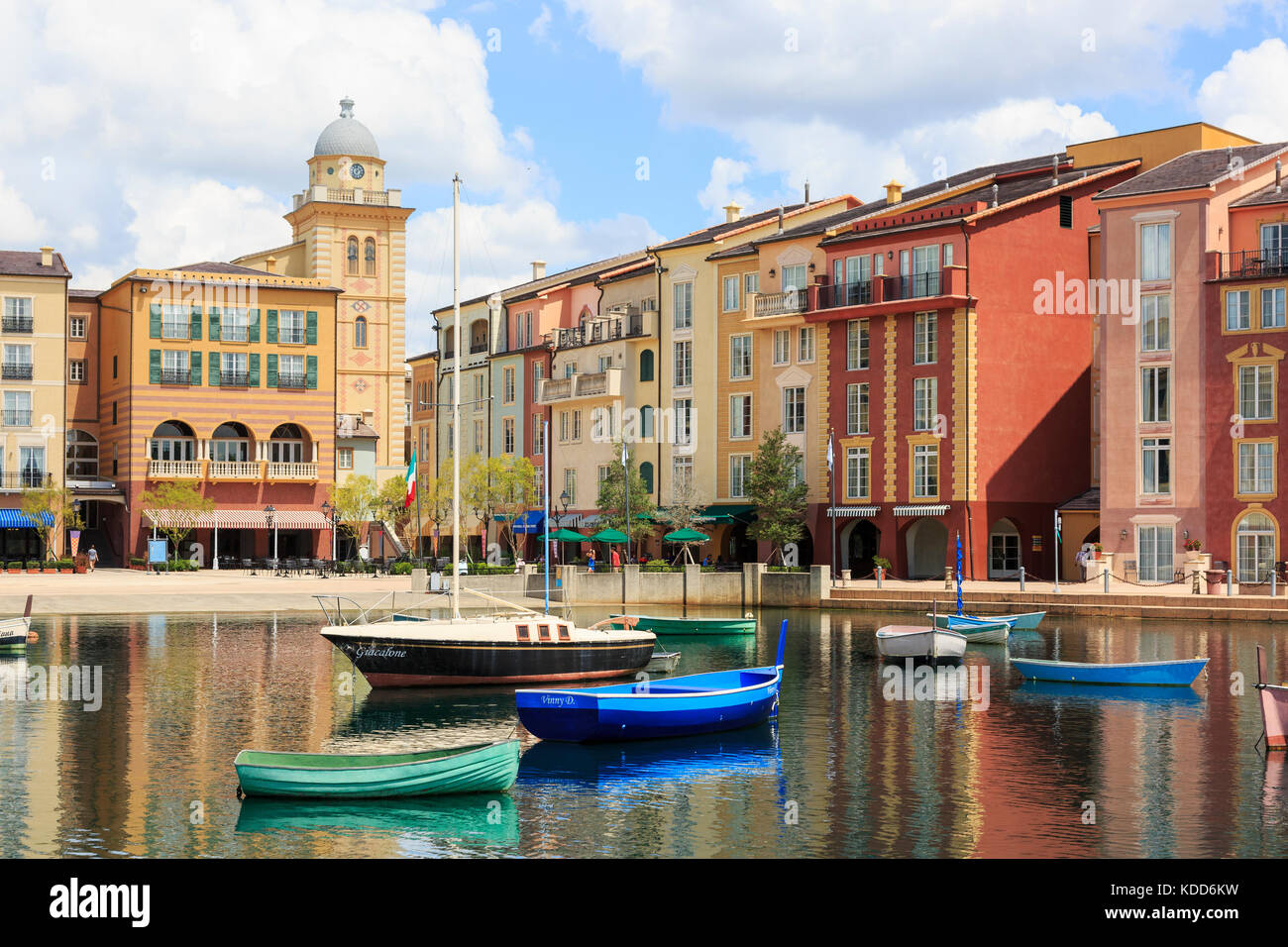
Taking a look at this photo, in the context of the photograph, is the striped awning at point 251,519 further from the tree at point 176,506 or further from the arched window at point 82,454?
the arched window at point 82,454

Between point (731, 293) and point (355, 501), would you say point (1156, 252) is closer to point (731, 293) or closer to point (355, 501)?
point (731, 293)

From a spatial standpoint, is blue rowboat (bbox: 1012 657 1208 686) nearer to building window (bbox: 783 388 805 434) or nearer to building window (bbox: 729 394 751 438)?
building window (bbox: 783 388 805 434)

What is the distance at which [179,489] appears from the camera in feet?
303

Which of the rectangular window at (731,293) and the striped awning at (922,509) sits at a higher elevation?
the rectangular window at (731,293)

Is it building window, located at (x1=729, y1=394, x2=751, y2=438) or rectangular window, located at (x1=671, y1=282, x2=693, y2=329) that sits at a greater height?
rectangular window, located at (x1=671, y1=282, x2=693, y2=329)

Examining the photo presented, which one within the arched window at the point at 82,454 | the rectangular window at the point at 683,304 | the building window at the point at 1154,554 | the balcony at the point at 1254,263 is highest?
the rectangular window at the point at 683,304

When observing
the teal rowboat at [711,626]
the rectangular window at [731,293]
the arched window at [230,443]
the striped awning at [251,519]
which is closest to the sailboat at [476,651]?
the teal rowboat at [711,626]

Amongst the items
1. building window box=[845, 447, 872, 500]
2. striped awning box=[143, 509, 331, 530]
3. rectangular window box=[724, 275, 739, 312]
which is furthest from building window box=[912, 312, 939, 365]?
striped awning box=[143, 509, 331, 530]

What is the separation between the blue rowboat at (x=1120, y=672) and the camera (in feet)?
141

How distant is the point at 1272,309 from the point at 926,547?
22012 mm

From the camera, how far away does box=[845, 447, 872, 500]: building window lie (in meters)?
81.7

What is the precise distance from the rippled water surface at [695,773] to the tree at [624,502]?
39949 millimetres

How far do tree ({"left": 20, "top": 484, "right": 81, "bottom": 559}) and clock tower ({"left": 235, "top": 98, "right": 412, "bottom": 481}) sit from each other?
27.4 meters
